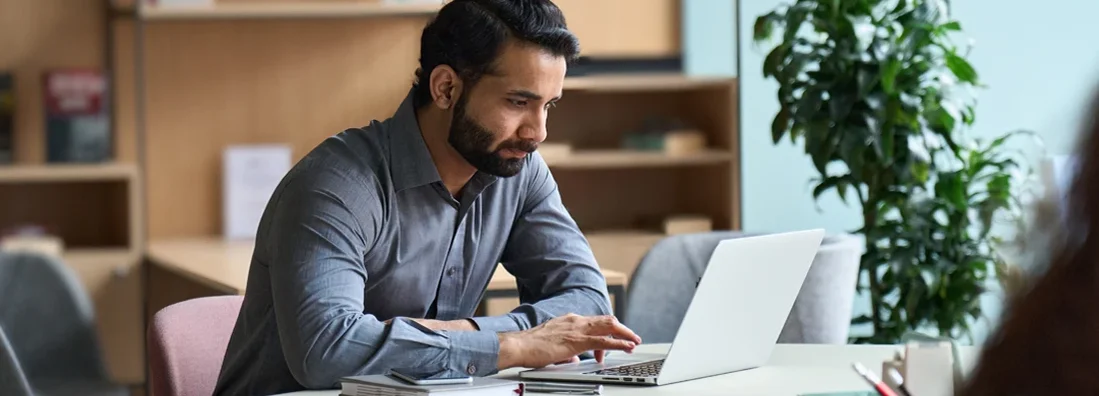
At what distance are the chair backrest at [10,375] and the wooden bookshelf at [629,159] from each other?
254cm

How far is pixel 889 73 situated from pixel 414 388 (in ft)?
7.58

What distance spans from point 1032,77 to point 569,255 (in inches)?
84.1

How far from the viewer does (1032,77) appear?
12.9 ft

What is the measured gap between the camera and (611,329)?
6.42 feet

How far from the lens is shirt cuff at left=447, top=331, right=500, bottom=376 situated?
74.1 inches

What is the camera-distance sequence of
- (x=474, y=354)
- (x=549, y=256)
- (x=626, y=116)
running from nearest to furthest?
(x=474, y=354) → (x=549, y=256) → (x=626, y=116)

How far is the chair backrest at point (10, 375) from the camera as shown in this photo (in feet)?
7.14

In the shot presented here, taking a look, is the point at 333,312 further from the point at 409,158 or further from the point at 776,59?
the point at 776,59

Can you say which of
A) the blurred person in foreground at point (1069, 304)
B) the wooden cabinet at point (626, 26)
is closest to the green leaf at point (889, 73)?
the wooden cabinet at point (626, 26)

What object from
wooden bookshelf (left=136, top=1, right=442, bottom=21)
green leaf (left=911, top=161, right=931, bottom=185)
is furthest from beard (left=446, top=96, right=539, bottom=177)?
wooden bookshelf (left=136, top=1, right=442, bottom=21)

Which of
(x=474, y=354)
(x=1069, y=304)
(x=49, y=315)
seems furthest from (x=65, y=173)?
(x=1069, y=304)

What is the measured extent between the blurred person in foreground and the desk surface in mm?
2378

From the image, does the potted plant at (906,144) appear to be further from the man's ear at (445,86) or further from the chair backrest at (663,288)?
the man's ear at (445,86)

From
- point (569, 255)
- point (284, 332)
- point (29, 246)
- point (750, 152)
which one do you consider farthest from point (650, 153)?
point (284, 332)
